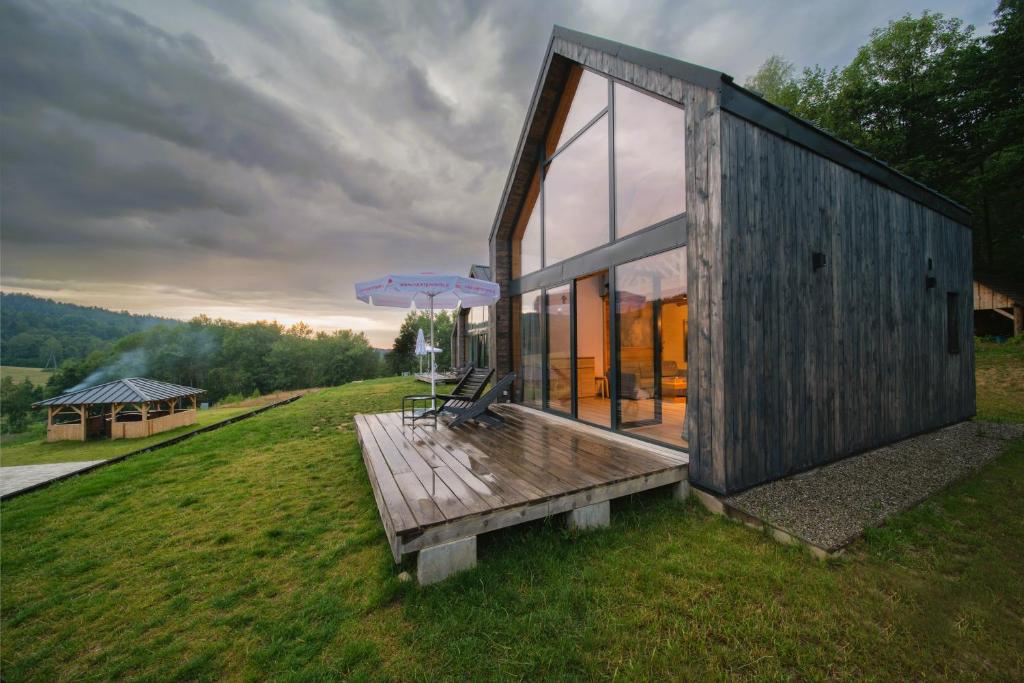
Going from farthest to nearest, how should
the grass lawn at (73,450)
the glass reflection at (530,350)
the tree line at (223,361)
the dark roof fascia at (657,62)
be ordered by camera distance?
the tree line at (223,361) < the grass lawn at (73,450) < the glass reflection at (530,350) < the dark roof fascia at (657,62)

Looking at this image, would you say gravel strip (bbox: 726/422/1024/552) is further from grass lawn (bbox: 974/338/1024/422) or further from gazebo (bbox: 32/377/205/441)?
gazebo (bbox: 32/377/205/441)

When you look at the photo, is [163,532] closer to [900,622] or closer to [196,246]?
[900,622]

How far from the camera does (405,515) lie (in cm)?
255

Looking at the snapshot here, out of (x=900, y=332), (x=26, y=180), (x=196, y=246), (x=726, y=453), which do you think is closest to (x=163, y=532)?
(x=726, y=453)

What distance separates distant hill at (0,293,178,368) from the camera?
37250 millimetres

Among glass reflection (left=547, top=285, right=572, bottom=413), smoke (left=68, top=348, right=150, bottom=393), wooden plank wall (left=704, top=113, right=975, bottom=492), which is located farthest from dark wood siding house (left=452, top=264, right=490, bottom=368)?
smoke (left=68, top=348, right=150, bottom=393)

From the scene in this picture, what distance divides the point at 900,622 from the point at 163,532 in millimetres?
5651

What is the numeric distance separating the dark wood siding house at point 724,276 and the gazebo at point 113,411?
14.2 metres

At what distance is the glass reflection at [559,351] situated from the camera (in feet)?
20.6

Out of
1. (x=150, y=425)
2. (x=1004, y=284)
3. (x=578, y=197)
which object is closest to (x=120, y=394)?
(x=150, y=425)

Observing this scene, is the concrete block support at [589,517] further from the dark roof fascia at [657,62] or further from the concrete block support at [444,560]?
the dark roof fascia at [657,62]

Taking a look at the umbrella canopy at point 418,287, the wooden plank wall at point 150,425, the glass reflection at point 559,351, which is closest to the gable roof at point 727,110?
the glass reflection at point 559,351

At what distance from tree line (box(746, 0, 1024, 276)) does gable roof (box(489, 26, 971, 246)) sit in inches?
441

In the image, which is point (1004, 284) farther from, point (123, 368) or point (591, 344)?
point (123, 368)
